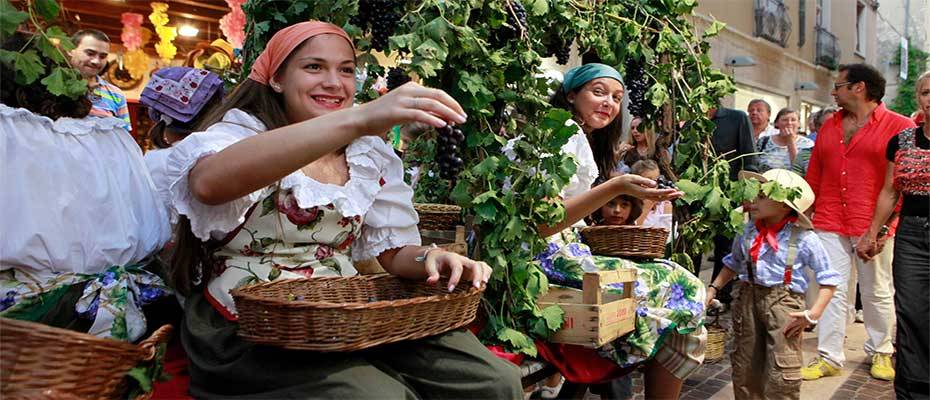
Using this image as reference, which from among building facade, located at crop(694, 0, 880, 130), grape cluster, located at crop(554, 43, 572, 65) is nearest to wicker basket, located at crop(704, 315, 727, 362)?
grape cluster, located at crop(554, 43, 572, 65)

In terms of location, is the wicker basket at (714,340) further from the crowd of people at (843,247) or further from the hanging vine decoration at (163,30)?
the hanging vine decoration at (163,30)

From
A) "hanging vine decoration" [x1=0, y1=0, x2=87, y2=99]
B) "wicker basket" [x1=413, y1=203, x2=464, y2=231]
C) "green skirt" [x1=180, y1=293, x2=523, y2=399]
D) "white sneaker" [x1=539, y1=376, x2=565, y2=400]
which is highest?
"hanging vine decoration" [x1=0, y1=0, x2=87, y2=99]

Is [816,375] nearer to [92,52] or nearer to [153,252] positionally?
[153,252]

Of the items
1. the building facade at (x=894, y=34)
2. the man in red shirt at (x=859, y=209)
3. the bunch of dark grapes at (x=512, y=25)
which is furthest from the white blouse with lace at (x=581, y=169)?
the building facade at (x=894, y=34)

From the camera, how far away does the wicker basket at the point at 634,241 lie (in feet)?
10.6

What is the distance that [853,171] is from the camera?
16.1 ft

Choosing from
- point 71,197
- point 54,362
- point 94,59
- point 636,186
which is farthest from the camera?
point 94,59

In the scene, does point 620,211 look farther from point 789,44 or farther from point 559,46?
point 789,44

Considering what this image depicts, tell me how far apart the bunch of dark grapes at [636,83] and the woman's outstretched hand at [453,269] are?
197cm

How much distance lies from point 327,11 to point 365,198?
0.75 m

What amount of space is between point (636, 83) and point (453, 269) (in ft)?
6.73

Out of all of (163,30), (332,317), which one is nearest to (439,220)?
(332,317)

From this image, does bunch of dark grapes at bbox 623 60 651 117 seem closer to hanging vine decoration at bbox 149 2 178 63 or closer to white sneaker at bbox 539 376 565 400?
white sneaker at bbox 539 376 565 400

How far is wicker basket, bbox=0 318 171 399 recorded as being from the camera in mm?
1197
